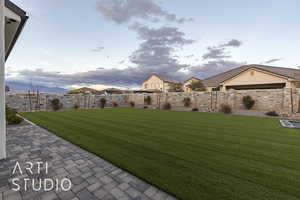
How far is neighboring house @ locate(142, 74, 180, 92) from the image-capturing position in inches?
1359

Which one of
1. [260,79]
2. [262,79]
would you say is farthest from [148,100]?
[262,79]

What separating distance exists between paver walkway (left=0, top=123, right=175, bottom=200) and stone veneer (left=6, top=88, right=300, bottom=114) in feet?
37.5

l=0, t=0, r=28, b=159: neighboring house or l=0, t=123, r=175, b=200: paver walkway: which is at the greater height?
l=0, t=0, r=28, b=159: neighboring house

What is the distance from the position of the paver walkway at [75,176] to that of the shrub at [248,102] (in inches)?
496

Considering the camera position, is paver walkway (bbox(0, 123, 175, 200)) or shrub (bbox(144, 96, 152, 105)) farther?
shrub (bbox(144, 96, 152, 105))

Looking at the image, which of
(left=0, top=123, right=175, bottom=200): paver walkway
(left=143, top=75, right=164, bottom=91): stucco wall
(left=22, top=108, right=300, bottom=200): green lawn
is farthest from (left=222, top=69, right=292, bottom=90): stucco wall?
(left=143, top=75, right=164, bottom=91): stucco wall

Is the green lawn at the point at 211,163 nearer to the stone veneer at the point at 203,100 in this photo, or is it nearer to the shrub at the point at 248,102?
the shrub at the point at 248,102

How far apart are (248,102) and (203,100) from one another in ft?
12.5

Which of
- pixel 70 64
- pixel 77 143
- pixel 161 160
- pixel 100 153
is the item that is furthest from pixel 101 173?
pixel 70 64

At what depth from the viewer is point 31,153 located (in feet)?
9.93

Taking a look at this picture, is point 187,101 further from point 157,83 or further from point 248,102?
point 157,83

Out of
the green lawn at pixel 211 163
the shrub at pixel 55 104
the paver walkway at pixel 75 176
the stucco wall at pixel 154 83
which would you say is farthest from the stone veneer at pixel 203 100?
the stucco wall at pixel 154 83

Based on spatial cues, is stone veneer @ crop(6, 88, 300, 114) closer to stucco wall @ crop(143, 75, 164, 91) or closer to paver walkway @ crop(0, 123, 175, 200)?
paver walkway @ crop(0, 123, 175, 200)

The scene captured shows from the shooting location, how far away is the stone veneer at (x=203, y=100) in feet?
31.8
